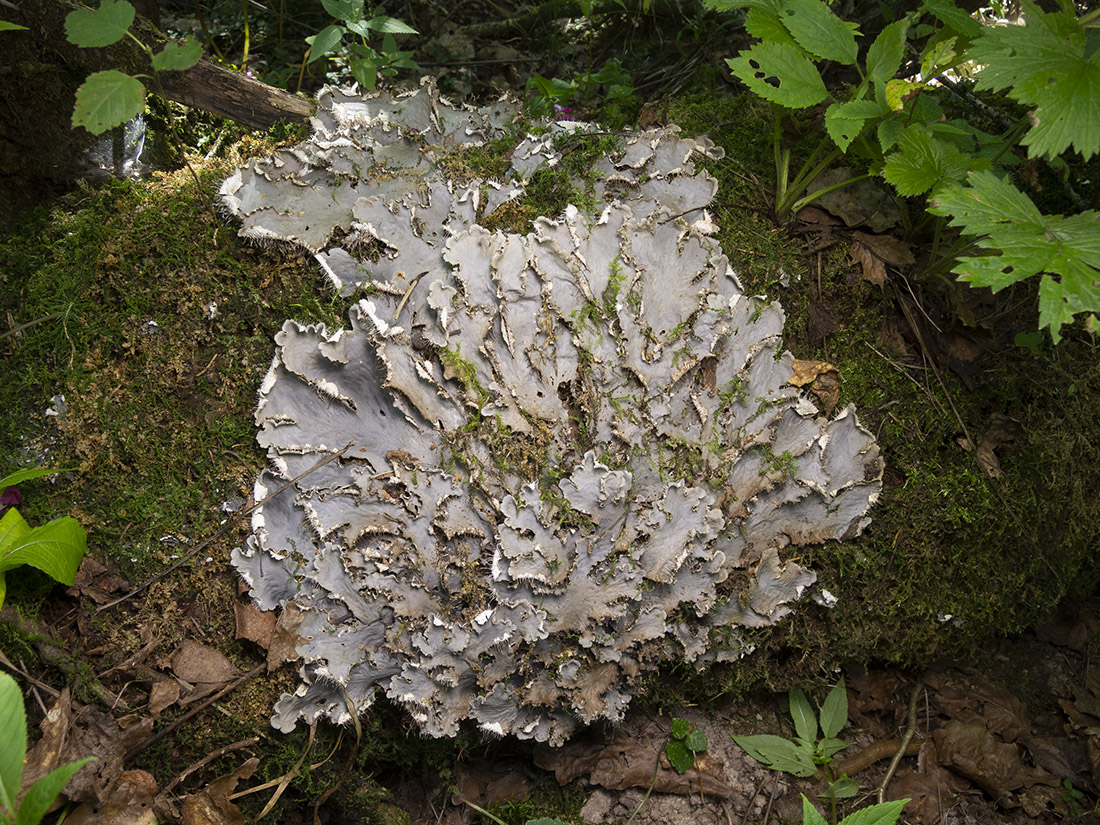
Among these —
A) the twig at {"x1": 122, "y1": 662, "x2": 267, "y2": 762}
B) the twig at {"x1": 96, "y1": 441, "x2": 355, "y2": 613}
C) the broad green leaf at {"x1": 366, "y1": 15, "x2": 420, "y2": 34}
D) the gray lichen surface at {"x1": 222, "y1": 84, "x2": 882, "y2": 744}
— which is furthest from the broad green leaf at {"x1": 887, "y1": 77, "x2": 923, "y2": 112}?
the twig at {"x1": 122, "y1": 662, "x2": 267, "y2": 762}

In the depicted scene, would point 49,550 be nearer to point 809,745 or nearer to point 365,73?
point 365,73

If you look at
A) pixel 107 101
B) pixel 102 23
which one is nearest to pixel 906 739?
pixel 107 101

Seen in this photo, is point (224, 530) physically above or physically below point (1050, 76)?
below

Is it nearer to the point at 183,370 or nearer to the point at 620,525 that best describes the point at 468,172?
the point at 183,370

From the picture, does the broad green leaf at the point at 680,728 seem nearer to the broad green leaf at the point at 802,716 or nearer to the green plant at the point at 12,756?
the broad green leaf at the point at 802,716

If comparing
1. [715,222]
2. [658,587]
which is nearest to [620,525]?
[658,587]

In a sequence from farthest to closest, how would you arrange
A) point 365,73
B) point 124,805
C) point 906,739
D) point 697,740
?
1. point 365,73
2. point 906,739
3. point 697,740
4. point 124,805

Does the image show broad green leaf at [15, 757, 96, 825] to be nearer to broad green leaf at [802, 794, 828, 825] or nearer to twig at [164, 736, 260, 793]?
twig at [164, 736, 260, 793]
